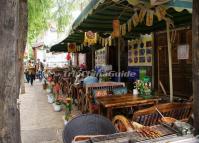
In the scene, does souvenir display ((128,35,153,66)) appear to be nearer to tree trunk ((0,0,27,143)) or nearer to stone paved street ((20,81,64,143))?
stone paved street ((20,81,64,143))

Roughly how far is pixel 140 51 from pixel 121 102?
257 inches

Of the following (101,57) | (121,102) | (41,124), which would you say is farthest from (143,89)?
(101,57)

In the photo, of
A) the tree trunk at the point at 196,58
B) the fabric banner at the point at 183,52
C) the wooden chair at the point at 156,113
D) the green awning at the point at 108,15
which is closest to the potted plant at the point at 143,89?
the wooden chair at the point at 156,113

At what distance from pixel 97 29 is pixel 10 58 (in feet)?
18.1

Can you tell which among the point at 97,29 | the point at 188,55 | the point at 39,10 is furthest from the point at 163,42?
the point at 39,10

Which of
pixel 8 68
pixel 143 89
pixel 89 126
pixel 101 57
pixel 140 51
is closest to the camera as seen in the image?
pixel 8 68

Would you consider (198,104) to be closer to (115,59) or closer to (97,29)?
(97,29)

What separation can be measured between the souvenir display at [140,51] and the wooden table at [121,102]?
5218mm

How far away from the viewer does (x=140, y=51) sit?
1181cm

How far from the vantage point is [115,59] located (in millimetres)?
15664

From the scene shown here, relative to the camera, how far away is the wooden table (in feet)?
18.0

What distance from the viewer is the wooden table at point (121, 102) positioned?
5484mm

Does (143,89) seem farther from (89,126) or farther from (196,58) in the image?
(196,58)

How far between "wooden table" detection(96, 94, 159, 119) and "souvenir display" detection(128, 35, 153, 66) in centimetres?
522
